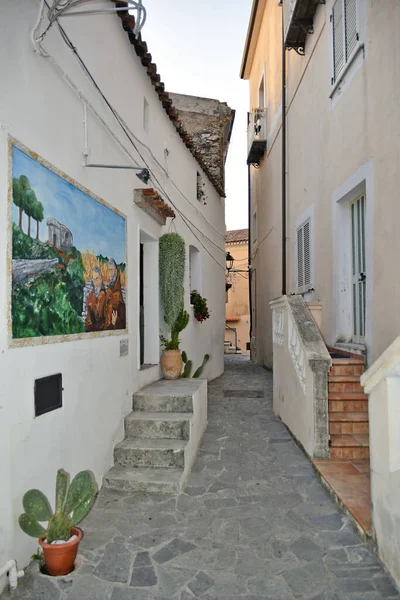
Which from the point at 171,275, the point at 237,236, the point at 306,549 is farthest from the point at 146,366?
the point at 237,236

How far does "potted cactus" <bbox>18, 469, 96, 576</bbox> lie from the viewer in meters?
2.97

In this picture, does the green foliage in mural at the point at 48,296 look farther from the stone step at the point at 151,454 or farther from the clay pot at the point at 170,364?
the clay pot at the point at 170,364

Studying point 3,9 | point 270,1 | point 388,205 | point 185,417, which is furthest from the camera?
point 270,1

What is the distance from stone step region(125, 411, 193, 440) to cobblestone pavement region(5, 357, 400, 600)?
479 millimetres

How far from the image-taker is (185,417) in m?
5.38

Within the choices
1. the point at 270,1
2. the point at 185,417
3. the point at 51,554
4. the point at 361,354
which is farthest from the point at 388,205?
the point at 270,1

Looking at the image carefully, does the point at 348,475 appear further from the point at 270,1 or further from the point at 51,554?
the point at 270,1

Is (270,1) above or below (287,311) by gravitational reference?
above

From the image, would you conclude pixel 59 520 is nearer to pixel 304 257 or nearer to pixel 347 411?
pixel 347 411

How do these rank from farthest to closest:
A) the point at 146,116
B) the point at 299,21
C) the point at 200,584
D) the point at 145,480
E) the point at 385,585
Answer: the point at 299,21
the point at 146,116
the point at 145,480
the point at 200,584
the point at 385,585

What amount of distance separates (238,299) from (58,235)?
25.1m

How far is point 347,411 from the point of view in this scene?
5.45m

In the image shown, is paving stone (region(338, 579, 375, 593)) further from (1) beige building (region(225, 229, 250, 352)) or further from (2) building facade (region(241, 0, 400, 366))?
(1) beige building (region(225, 229, 250, 352))

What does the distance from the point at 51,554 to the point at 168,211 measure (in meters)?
5.17
